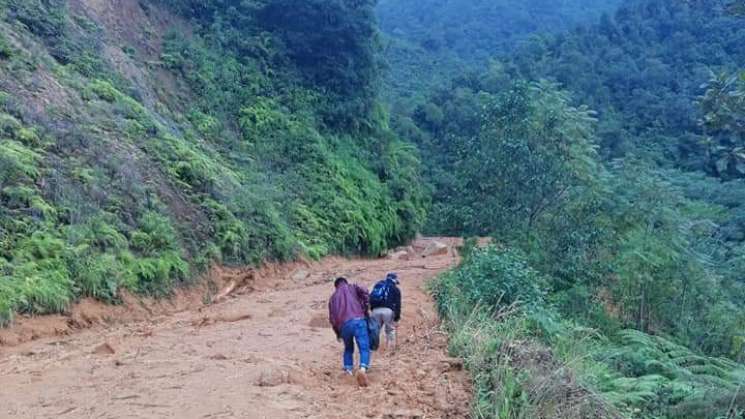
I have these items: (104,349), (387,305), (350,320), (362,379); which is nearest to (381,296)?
(387,305)

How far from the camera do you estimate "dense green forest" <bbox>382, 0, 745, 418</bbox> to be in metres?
7.32

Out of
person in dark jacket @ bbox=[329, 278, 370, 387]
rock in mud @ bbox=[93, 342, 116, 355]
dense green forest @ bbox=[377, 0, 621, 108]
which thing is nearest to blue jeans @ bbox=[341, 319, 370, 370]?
person in dark jacket @ bbox=[329, 278, 370, 387]

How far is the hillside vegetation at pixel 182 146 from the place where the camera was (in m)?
12.9

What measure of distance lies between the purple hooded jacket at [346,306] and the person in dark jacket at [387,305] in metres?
1.30

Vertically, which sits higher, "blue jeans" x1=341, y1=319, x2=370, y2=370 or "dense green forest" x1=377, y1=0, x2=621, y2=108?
"dense green forest" x1=377, y1=0, x2=621, y2=108

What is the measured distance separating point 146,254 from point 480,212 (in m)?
8.76

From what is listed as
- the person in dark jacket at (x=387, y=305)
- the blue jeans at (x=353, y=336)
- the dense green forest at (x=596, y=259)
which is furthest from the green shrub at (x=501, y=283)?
the blue jeans at (x=353, y=336)

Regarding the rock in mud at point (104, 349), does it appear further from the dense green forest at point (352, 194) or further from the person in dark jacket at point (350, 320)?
the person in dark jacket at point (350, 320)

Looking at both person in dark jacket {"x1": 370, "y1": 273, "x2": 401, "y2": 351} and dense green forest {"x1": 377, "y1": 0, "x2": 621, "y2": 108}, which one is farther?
dense green forest {"x1": 377, "y1": 0, "x2": 621, "y2": 108}

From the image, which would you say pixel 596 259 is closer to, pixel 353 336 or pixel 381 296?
pixel 381 296

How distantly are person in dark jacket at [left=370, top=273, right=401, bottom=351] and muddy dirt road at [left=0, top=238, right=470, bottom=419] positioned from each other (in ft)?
1.11

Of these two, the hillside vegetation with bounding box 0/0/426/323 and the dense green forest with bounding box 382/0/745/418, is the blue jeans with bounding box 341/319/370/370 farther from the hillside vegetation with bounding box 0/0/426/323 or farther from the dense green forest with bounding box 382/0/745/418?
the hillside vegetation with bounding box 0/0/426/323

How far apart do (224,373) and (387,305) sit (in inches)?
104

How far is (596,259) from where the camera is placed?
1716 centimetres
